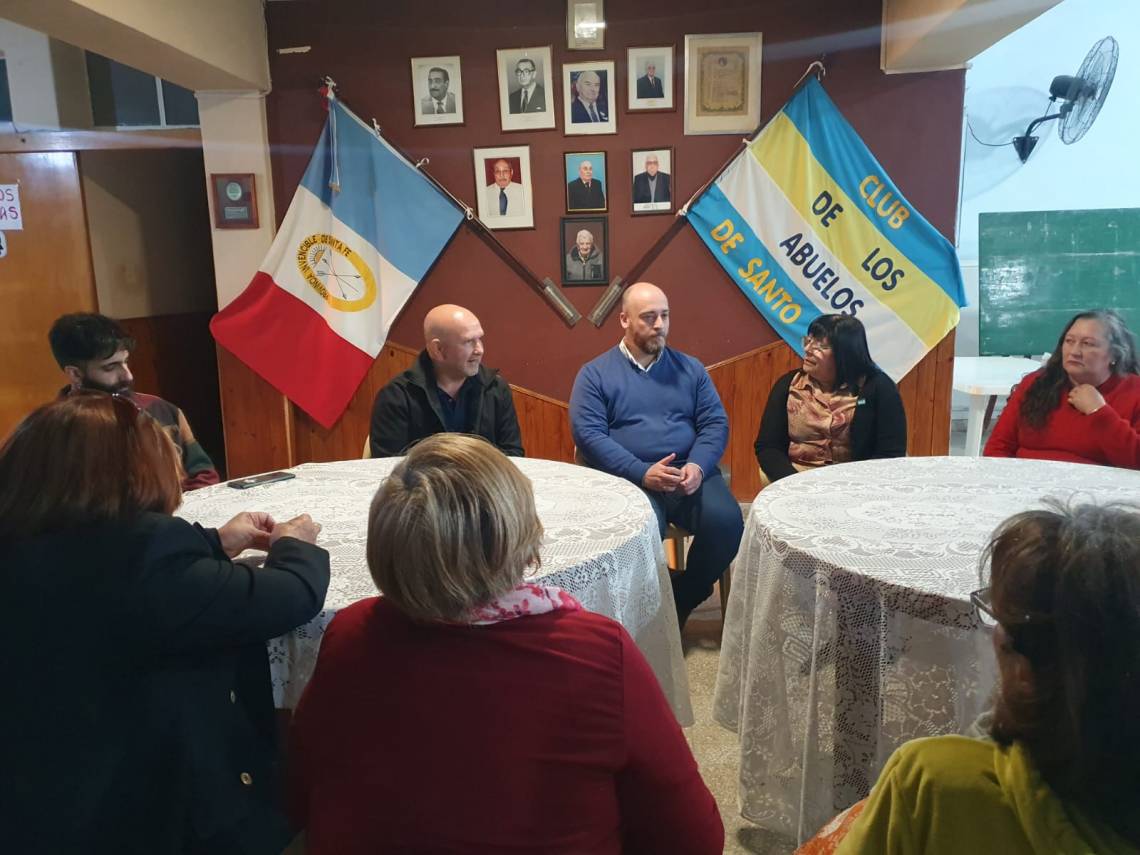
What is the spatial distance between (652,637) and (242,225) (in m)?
2.84

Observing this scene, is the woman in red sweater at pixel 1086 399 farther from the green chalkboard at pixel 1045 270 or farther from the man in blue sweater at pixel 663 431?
the green chalkboard at pixel 1045 270

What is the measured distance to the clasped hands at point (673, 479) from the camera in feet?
7.88

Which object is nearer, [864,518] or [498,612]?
[498,612]

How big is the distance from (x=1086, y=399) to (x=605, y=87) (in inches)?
90.2

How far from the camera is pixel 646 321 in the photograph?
8.82 feet

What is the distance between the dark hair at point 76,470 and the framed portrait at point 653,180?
114 inches

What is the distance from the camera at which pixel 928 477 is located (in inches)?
75.4

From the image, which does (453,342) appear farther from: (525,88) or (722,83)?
(722,83)

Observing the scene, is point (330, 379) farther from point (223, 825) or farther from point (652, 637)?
point (223, 825)

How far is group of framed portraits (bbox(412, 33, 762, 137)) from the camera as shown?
3475 mm

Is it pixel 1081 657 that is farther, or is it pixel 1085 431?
pixel 1085 431

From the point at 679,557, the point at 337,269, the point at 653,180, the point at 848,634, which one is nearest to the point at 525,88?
the point at 653,180

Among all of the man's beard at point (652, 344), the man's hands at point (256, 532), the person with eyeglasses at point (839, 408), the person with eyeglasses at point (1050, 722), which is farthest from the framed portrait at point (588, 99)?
the person with eyeglasses at point (1050, 722)

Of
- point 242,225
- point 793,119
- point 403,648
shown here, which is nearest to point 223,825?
point 403,648
